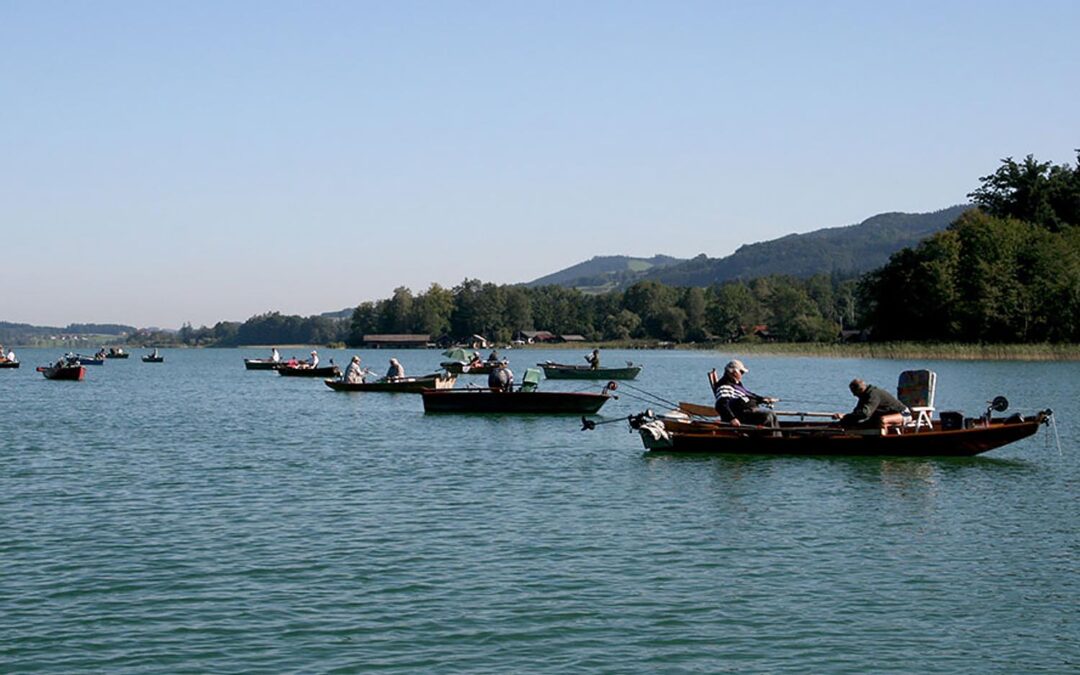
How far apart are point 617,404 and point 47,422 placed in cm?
2411

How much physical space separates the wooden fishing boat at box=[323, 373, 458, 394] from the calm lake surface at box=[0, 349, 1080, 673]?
26.2 m

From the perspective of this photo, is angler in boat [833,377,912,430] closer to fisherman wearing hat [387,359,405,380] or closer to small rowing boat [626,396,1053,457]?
small rowing boat [626,396,1053,457]

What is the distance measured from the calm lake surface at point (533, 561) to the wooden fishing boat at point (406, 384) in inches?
1032

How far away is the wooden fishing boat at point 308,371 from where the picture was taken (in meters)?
89.2

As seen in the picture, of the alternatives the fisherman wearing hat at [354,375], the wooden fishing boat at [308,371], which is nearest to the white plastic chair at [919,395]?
the fisherman wearing hat at [354,375]

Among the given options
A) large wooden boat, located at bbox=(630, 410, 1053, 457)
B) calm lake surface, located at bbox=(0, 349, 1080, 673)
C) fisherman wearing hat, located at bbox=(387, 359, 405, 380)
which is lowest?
calm lake surface, located at bbox=(0, 349, 1080, 673)

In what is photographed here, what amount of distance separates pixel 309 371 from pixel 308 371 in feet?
0.71

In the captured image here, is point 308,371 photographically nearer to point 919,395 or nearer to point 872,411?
point 919,395

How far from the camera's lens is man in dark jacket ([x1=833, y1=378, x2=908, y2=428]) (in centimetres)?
2998

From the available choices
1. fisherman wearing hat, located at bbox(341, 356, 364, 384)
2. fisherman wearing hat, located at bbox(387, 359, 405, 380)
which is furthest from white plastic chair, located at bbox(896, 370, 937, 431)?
fisherman wearing hat, located at bbox(341, 356, 364, 384)

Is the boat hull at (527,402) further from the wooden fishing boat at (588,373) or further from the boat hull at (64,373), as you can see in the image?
the boat hull at (64,373)

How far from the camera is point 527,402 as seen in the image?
1834 inches

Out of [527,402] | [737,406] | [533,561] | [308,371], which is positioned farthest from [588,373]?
[533,561]

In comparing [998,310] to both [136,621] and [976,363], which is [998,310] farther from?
[136,621]
